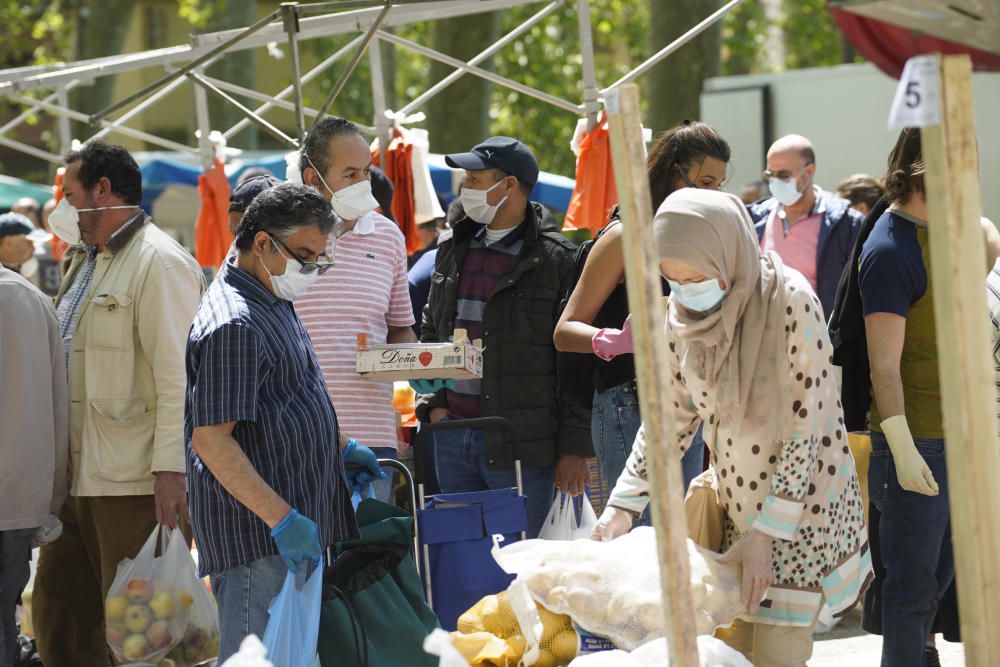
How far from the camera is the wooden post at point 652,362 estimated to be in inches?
99.3

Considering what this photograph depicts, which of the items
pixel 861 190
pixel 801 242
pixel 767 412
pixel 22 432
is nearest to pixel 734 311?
pixel 767 412

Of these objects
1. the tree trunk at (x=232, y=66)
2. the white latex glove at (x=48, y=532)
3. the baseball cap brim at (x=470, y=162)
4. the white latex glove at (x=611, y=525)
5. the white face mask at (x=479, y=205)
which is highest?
the tree trunk at (x=232, y=66)

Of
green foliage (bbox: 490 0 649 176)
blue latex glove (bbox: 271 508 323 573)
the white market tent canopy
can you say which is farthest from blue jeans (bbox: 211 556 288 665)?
green foliage (bbox: 490 0 649 176)

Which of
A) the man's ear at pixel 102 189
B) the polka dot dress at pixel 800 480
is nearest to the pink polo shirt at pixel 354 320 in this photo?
the man's ear at pixel 102 189

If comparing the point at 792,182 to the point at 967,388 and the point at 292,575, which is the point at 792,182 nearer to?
the point at 292,575

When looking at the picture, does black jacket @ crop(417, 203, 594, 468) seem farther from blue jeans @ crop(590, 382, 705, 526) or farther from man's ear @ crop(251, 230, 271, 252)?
man's ear @ crop(251, 230, 271, 252)

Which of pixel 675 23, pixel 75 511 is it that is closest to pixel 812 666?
pixel 75 511

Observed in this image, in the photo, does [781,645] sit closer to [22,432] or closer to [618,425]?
[618,425]

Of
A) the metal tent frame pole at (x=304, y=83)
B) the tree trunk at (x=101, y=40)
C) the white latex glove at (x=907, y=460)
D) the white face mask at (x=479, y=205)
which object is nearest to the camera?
the white latex glove at (x=907, y=460)

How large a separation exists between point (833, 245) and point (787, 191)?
1.70 feet

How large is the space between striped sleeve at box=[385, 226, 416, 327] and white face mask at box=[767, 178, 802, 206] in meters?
3.16

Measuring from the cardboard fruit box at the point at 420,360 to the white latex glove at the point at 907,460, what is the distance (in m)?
1.40

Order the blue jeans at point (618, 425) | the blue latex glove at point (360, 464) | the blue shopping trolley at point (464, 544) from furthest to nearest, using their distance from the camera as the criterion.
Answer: the blue jeans at point (618, 425) < the blue shopping trolley at point (464, 544) < the blue latex glove at point (360, 464)

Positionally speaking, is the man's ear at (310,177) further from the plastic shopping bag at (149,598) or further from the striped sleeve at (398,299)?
the plastic shopping bag at (149,598)
